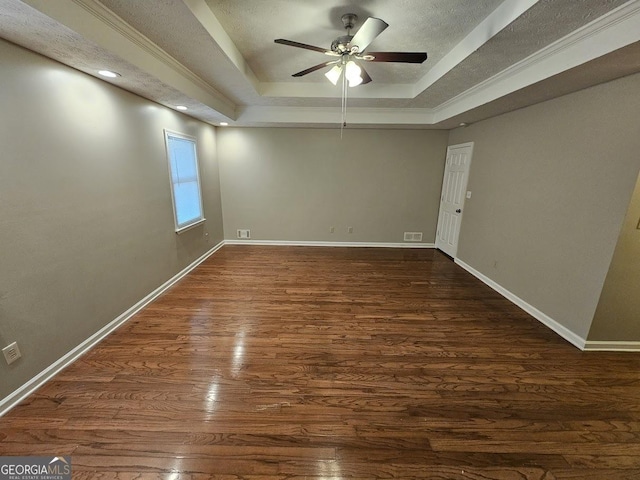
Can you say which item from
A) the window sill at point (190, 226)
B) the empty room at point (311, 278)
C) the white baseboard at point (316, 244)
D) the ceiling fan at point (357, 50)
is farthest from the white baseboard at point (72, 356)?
the ceiling fan at point (357, 50)

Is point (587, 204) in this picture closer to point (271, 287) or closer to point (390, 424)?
point (390, 424)

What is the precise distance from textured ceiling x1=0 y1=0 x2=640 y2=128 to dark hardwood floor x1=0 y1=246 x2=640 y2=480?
230 centimetres

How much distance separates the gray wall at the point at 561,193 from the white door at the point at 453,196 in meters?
0.60

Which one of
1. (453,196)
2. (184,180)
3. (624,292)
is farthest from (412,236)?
(184,180)

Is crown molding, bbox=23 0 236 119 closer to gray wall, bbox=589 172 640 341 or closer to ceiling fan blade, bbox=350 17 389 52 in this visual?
ceiling fan blade, bbox=350 17 389 52

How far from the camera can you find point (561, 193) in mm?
2576

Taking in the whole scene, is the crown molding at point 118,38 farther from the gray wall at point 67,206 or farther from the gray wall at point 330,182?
the gray wall at point 330,182

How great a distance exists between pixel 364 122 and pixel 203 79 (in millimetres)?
2598

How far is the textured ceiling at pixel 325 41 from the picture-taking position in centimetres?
157

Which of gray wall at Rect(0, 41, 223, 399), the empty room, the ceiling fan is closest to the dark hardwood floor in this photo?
the empty room

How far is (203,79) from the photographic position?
9.72 ft

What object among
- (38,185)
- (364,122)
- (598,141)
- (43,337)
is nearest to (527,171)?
(598,141)

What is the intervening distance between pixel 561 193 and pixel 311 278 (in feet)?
9.98

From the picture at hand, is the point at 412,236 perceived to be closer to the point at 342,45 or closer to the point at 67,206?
the point at 342,45
